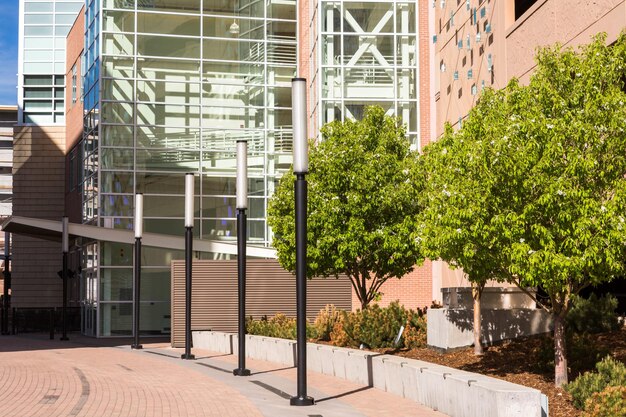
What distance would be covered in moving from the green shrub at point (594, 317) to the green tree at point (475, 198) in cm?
415

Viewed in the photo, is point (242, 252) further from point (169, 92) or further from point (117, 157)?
point (169, 92)

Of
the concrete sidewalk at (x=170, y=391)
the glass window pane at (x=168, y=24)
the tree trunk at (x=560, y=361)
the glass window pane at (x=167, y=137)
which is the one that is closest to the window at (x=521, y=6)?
the concrete sidewalk at (x=170, y=391)

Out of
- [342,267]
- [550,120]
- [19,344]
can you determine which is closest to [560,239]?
[550,120]

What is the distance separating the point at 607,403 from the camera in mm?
12398

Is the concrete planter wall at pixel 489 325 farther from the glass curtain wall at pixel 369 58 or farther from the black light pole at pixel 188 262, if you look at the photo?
the glass curtain wall at pixel 369 58

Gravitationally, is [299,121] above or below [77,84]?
below

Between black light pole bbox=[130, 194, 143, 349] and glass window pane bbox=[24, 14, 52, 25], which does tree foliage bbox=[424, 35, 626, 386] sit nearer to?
black light pole bbox=[130, 194, 143, 349]

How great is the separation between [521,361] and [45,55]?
53.5 m

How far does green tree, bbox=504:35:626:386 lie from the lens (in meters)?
14.6

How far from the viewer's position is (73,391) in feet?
59.2

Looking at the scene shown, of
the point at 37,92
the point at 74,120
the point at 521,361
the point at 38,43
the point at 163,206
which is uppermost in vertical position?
the point at 38,43

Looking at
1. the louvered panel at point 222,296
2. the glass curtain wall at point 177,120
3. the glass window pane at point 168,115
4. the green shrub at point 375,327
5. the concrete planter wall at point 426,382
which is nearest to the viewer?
the concrete planter wall at point 426,382

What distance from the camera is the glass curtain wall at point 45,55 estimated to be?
65.1 meters

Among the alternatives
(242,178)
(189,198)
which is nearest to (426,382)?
(242,178)
